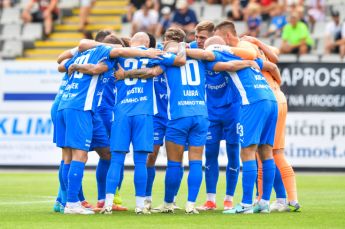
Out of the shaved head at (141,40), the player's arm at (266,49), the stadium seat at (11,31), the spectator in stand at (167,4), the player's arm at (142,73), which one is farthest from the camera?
the stadium seat at (11,31)

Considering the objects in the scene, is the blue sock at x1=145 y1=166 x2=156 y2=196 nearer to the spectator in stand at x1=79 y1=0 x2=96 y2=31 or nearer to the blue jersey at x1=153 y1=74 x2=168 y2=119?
the blue jersey at x1=153 y1=74 x2=168 y2=119

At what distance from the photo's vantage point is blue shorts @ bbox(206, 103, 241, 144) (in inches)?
567

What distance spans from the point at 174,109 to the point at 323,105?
11.3 m

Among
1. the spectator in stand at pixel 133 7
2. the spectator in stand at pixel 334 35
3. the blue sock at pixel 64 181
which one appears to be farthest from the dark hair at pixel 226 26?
the spectator in stand at pixel 133 7

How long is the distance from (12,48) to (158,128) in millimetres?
16749

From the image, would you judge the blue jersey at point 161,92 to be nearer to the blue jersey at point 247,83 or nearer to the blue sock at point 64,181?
the blue jersey at point 247,83

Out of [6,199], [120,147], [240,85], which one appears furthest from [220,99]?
[6,199]

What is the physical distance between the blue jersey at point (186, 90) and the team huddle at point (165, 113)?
0.01 m

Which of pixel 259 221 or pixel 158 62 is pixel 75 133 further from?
pixel 259 221

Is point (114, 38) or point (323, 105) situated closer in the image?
point (114, 38)

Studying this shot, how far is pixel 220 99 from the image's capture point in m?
14.5

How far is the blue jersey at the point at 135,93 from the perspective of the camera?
13117mm

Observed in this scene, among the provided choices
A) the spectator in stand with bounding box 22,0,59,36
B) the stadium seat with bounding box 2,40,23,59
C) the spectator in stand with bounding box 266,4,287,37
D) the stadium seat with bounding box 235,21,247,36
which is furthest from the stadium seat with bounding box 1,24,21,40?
the spectator in stand with bounding box 266,4,287,37

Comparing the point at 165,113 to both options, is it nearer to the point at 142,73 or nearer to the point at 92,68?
the point at 142,73
